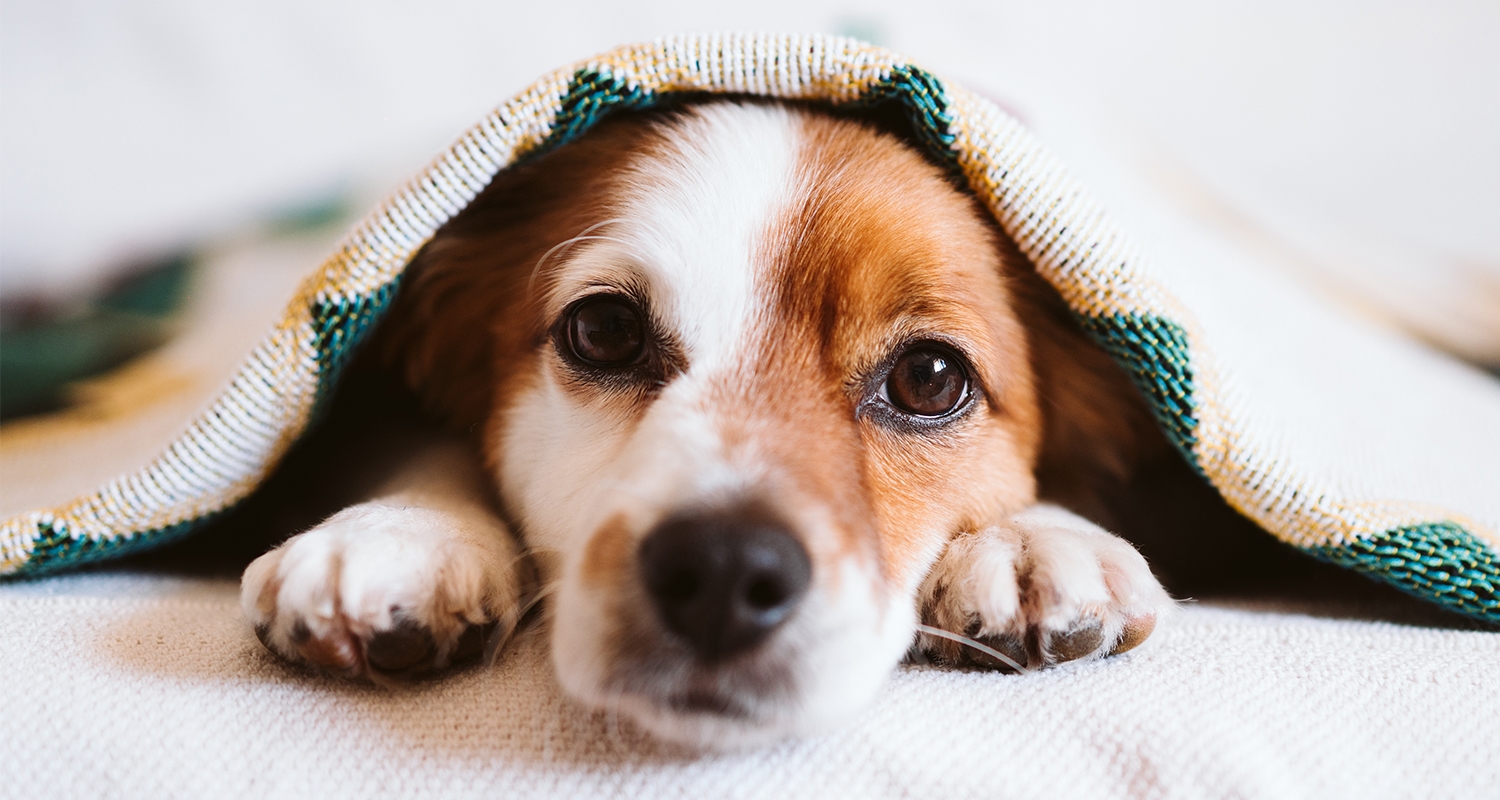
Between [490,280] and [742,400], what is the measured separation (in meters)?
0.61

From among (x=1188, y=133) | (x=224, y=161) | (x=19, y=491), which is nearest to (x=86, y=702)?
(x=19, y=491)

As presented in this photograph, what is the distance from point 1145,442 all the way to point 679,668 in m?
0.99

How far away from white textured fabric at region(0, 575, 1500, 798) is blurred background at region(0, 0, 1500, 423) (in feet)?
4.06

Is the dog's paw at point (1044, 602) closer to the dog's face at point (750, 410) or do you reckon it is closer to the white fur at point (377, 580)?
the dog's face at point (750, 410)

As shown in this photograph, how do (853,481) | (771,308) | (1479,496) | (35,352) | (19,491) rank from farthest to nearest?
(35,352) < (19,491) < (1479,496) < (771,308) < (853,481)

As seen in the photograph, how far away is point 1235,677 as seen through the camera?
36.0 inches

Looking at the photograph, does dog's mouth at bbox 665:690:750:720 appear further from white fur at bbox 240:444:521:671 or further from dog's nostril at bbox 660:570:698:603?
white fur at bbox 240:444:521:671

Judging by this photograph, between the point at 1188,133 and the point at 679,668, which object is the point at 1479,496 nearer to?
the point at 679,668

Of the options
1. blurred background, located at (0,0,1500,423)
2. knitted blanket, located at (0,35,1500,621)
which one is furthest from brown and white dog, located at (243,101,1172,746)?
blurred background, located at (0,0,1500,423)

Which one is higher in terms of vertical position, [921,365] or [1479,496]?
[921,365]

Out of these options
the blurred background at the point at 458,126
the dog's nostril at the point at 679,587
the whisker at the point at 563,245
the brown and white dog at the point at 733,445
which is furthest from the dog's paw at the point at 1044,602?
the blurred background at the point at 458,126

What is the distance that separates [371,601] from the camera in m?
0.89

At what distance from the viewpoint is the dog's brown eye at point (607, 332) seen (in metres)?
1.19

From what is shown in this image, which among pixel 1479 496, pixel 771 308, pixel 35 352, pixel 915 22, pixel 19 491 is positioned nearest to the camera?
pixel 771 308
